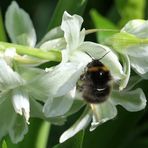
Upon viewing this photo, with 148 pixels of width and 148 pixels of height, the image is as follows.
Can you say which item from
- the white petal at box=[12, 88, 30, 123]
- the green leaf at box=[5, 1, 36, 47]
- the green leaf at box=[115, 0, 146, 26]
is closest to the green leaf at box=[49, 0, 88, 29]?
the green leaf at box=[5, 1, 36, 47]

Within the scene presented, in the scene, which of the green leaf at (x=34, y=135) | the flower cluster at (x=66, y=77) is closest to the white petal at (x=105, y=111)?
the flower cluster at (x=66, y=77)

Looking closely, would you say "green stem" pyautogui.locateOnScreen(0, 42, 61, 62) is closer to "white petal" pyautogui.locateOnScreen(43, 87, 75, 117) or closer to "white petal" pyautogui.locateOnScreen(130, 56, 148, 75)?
"white petal" pyautogui.locateOnScreen(43, 87, 75, 117)

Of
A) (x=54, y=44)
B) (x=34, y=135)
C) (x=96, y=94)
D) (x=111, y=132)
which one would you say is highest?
(x=54, y=44)

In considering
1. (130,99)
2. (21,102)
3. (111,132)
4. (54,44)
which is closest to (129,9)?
(111,132)

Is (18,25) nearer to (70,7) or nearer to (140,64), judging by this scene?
(70,7)

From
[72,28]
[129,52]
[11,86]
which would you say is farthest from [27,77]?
[129,52]

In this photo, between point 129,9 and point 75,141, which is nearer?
point 75,141

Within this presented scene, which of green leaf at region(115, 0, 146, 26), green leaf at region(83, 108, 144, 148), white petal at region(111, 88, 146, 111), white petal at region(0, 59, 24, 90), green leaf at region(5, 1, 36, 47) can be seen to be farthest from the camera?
green leaf at region(115, 0, 146, 26)
